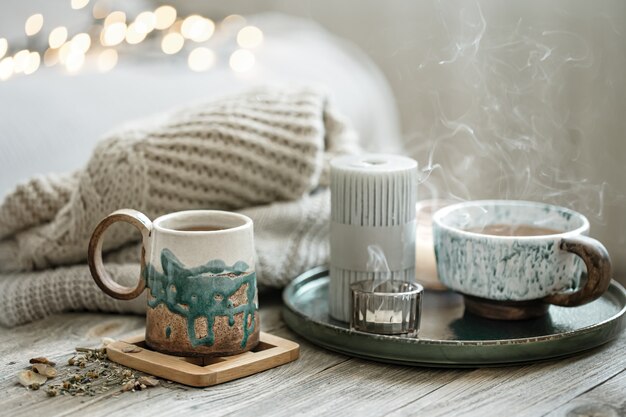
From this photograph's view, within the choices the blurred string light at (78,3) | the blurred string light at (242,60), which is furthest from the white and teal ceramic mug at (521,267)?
the blurred string light at (78,3)

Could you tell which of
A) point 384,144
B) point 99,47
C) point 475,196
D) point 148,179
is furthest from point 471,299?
point 99,47

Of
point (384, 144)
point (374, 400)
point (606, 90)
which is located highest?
point (606, 90)

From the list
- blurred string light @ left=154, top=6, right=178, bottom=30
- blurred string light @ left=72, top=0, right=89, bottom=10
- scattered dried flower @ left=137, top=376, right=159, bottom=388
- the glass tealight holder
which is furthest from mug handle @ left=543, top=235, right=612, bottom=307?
blurred string light @ left=154, top=6, right=178, bottom=30

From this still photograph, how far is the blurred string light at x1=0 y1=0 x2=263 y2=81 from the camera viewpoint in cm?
159

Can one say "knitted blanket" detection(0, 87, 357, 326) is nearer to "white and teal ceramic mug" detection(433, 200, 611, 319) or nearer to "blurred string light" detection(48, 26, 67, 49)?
"white and teal ceramic mug" detection(433, 200, 611, 319)

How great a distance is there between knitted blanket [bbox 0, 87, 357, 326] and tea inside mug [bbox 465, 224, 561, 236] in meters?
0.22

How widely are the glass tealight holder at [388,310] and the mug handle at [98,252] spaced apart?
21 cm

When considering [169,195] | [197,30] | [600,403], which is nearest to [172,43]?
[197,30]

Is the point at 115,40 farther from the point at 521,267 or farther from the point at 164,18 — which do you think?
the point at 521,267

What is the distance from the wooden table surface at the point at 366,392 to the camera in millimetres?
683

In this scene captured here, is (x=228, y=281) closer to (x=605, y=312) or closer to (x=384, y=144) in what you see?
(x=605, y=312)

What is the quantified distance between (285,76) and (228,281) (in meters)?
1.01

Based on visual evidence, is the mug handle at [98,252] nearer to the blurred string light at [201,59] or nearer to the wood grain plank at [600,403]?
the wood grain plank at [600,403]

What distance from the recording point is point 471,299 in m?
0.86
